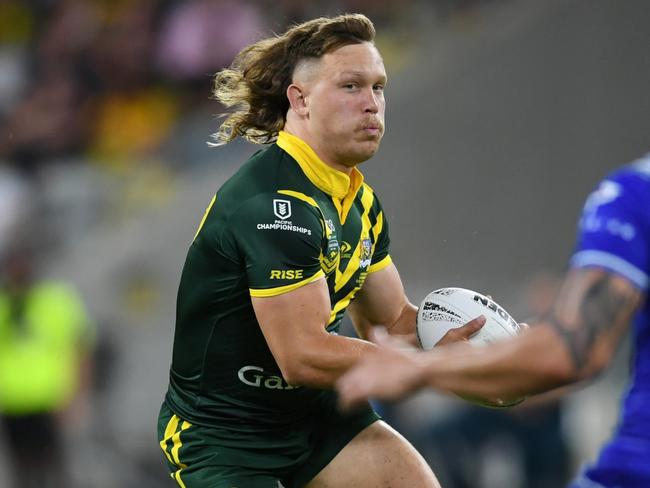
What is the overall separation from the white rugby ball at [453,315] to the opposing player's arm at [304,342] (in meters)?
0.50

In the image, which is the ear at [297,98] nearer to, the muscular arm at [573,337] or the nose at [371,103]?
the nose at [371,103]

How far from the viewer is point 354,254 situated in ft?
13.8

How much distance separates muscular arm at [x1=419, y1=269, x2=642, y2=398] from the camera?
2.47m

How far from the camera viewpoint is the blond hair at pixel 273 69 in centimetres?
425

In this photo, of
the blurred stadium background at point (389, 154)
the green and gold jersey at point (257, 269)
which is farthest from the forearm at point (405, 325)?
the blurred stadium background at point (389, 154)

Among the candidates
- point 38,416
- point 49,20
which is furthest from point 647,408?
point 49,20

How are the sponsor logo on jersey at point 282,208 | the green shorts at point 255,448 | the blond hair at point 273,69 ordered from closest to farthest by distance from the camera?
1. the sponsor logo on jersey at point 282,208
2. the green shorts at point 255,448
3. the blond hair at point 273,69

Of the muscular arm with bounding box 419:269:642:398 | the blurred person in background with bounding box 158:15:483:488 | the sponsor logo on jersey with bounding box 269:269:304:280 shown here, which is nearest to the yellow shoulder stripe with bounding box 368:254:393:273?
the blurred person in background with bounding box 158:15:483:488

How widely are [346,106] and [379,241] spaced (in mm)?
583

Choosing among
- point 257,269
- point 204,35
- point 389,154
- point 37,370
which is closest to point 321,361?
point 257,269

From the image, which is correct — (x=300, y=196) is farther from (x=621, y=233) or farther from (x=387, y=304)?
(x=621, y=233)

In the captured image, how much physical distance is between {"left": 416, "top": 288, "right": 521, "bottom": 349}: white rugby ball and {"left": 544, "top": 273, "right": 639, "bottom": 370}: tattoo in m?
1.59

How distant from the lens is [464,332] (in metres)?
3.95

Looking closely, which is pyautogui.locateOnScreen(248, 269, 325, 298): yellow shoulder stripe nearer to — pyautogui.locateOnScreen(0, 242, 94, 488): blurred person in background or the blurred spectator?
pyautogui.locateOnScreen(0, 242, 94, 488): blurred person in background
